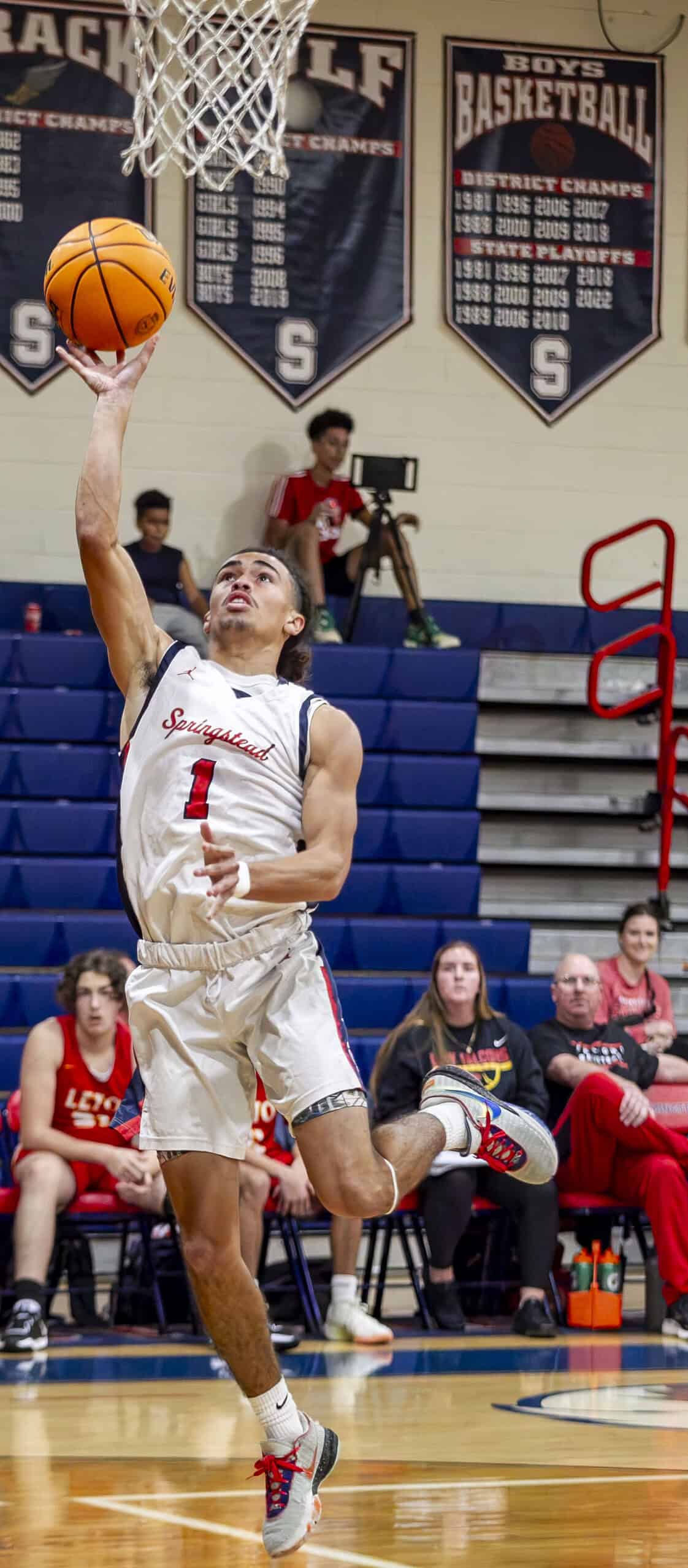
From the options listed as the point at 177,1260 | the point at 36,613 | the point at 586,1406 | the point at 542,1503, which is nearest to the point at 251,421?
the point at 36,613

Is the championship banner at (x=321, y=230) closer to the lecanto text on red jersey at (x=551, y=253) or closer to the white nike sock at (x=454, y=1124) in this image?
the lecanto text on red jersey at (x=551, y=253)

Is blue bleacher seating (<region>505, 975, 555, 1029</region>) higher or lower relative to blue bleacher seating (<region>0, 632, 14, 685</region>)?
lower

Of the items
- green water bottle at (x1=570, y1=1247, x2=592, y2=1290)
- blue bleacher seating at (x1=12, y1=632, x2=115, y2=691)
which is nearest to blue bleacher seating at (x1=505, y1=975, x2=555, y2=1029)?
green water bottle at (x1=570, y1=1247, x2=592, y2=1290)

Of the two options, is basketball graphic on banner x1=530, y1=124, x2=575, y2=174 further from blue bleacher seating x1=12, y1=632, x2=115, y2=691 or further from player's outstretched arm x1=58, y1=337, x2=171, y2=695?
player's outstretched arm x1=58, y1=337, x2=171, y2=695

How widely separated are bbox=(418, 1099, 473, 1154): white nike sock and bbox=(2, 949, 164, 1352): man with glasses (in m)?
2.48

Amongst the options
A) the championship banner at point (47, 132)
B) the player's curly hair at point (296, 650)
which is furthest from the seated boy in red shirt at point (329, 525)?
the player's curly hair at point (296, 650)

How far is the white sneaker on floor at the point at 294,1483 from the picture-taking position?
3.61 metres

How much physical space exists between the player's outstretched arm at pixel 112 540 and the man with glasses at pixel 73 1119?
9.60 ft

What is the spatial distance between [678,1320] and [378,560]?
211 inches

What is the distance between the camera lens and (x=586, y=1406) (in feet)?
18.1

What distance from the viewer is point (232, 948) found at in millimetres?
3848

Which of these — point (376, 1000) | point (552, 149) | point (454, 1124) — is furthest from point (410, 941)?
point (454, 1124)

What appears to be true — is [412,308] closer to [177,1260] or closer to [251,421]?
[251,421]

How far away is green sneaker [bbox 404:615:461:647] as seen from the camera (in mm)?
11258
